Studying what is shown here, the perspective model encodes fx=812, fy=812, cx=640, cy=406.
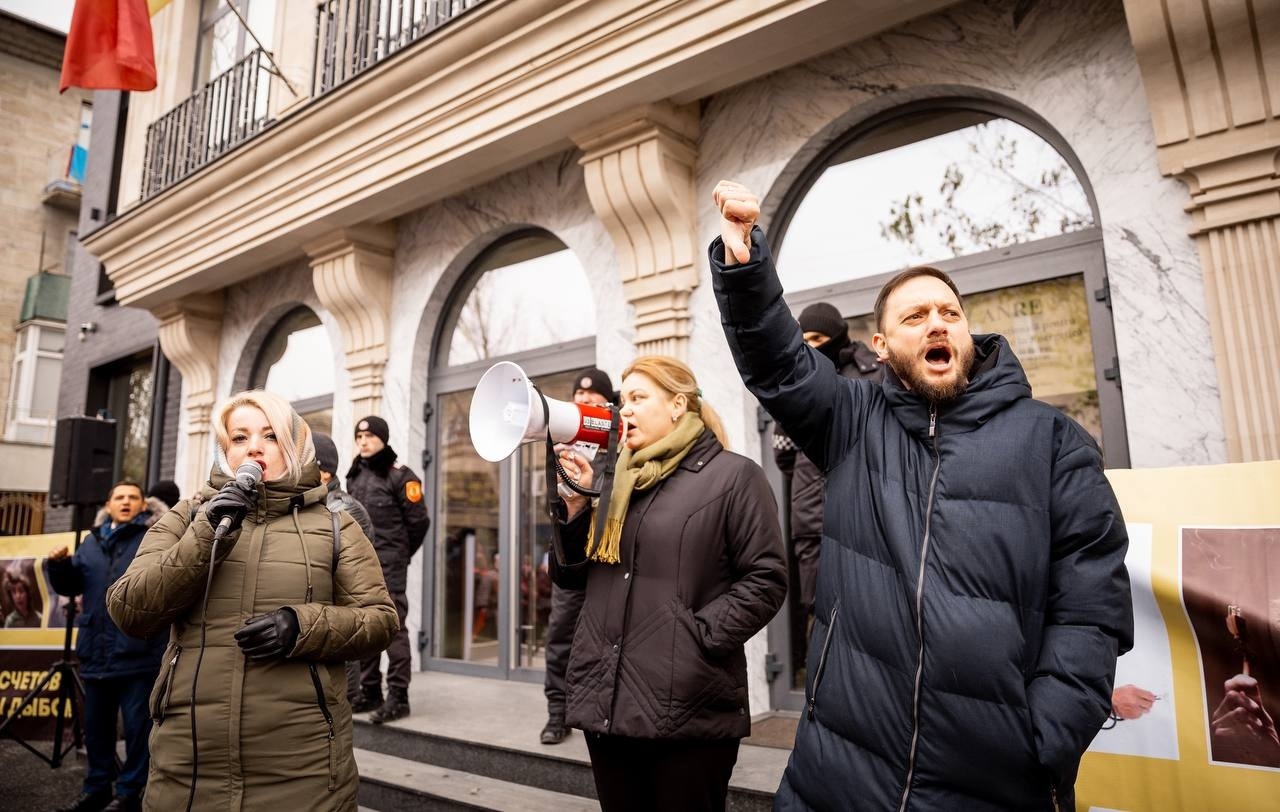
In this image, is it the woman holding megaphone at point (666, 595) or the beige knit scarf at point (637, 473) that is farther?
the beige knit scarf at point (637, 473)

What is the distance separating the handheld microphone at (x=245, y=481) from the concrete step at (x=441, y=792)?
2.15 meters

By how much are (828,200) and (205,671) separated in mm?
4091

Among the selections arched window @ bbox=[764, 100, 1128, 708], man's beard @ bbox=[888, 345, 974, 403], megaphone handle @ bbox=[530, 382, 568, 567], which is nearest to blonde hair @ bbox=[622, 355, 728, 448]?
megaphone handle @ bbox=[530, 382, 568, 567]

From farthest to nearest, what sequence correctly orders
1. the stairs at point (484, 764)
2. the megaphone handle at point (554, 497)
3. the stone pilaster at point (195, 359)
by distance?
the stone pilaster at point (195, 359) → the stairs at point (484, 764) → the megaphone handle at point (554, 497)

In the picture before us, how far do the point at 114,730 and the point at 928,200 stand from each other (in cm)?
523

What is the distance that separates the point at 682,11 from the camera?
424cm

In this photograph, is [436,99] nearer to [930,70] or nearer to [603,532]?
[930,70]

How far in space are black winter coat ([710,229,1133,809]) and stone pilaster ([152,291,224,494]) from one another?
338 inches

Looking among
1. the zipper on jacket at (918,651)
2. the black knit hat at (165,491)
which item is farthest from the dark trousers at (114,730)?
the zipper on jacket at (918,651)

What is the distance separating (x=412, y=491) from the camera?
4.79 metres

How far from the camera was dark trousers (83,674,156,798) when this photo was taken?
403cm

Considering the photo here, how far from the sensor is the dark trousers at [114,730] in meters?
4.03

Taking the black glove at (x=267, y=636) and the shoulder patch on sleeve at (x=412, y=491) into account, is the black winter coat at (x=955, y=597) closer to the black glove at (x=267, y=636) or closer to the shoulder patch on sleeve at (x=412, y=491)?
the black glove at (x=267, y=636)

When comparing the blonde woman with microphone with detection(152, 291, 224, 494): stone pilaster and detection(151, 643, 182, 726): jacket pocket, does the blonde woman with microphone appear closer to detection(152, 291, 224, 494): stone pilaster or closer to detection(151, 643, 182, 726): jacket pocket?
detection(151, 643, 182, 726): jacket pocket
